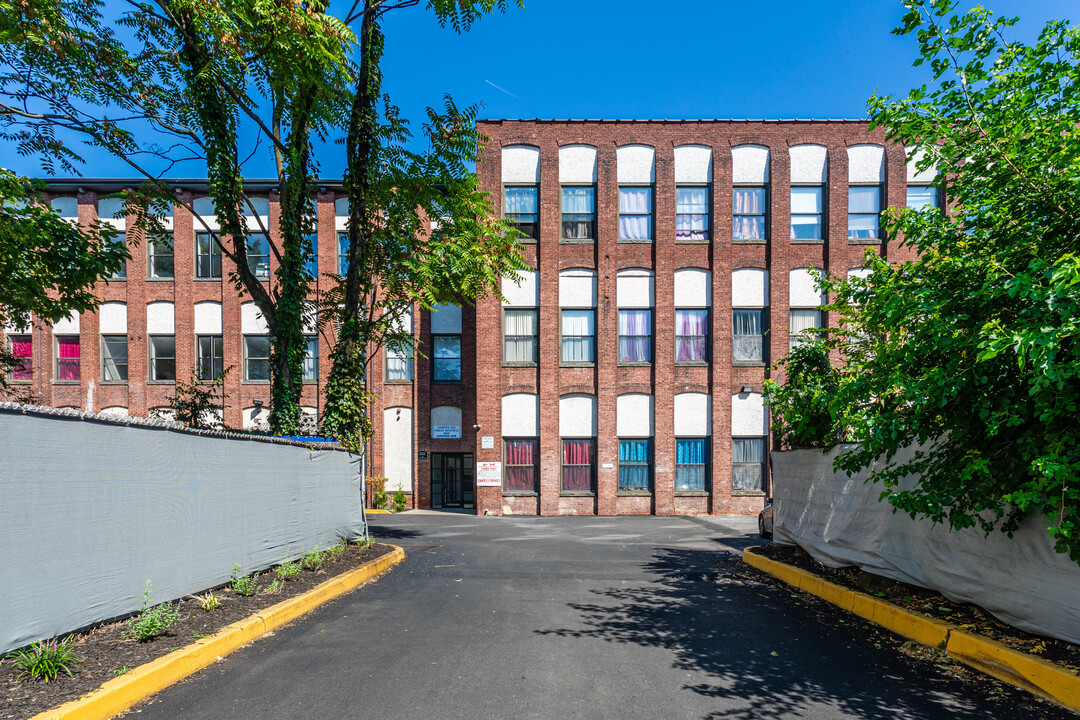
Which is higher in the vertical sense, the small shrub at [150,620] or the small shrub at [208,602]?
the small shrub at [150,620]

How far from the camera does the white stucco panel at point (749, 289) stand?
22625mm

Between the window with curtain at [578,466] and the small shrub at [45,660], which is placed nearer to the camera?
the small shrub at [45,660]

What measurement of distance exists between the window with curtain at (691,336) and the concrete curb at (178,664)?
1683 cm

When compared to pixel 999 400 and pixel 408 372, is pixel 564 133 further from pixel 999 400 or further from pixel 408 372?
pixel 999 400

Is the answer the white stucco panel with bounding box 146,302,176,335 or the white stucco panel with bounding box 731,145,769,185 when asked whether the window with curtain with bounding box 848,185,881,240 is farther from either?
the white stucco panel with bounding box 146,302,176,335

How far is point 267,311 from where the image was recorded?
12453 millimetres

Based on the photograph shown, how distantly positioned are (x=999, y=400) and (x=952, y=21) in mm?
3994

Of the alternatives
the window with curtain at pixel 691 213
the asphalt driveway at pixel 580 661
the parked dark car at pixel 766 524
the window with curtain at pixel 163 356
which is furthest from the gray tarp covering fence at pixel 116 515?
the window with curtain at pixel 163 356

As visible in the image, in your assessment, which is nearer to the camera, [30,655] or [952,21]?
[30,655]

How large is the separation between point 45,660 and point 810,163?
2505 centimetres

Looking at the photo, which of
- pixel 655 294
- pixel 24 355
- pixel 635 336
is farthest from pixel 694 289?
Answer: pixel 24 355

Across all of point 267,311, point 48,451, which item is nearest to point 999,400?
point 48,451

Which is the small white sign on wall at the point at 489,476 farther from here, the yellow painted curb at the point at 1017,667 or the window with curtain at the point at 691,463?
the yellow painted curb at the point at 1017,667

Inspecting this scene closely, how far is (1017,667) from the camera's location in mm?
5293
